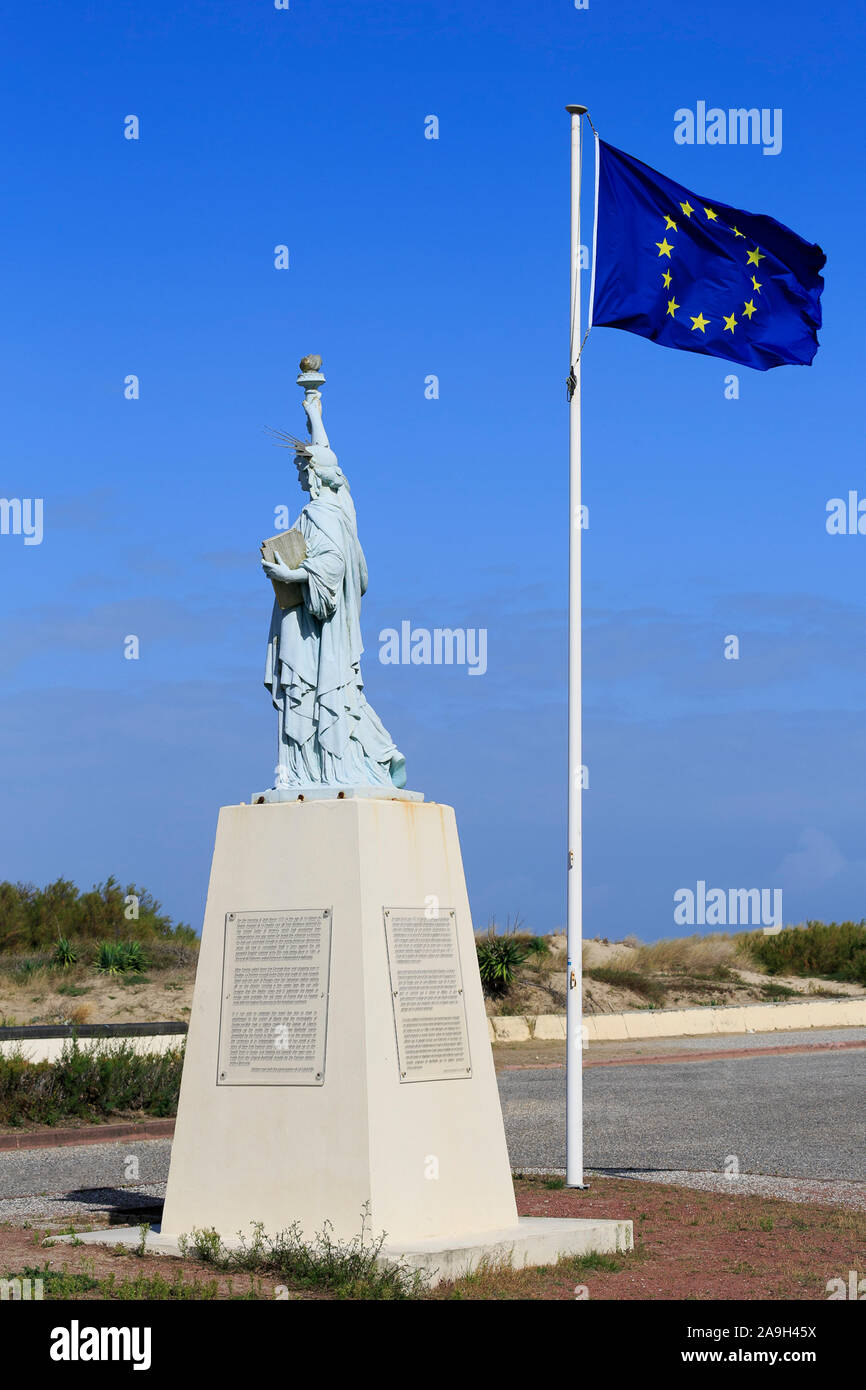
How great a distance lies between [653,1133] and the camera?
52.5ft

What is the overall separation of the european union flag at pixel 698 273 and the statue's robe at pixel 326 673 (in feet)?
13.1

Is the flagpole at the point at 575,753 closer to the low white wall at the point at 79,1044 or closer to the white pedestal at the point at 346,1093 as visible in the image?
the white pedestal at the point at 346,1093

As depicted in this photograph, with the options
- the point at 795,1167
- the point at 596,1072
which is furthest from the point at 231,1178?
the point at 596,1072

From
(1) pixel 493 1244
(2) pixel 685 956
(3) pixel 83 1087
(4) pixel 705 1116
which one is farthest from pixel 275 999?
(2) pixel 685 956

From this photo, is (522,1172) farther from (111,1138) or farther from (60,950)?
(60,950)

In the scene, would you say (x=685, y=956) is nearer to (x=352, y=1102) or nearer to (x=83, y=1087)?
(x=83, y=1087)

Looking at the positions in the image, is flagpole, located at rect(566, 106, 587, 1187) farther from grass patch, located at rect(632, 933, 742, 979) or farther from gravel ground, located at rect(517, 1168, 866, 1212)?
grass patch, located at rect(632, 933, 742, 979)

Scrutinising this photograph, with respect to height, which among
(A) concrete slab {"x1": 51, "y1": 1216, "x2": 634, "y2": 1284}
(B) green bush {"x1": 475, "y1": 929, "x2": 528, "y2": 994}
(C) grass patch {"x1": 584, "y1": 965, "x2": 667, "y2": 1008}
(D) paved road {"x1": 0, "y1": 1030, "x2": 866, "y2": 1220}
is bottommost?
(D) paved road {"x1": 0, "y1": 1030, "x2": 866, "y2": 1220}

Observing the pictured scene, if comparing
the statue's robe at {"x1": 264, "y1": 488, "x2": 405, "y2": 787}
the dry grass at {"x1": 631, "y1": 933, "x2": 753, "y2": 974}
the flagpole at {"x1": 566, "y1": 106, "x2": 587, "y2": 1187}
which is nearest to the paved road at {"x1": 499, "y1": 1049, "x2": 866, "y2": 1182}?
the flagpole at {"x1": 566, "y1": 106, "x2": 587, "y2": 1187}

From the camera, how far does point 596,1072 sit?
73.8 ft

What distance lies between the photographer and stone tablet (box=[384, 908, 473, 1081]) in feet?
29.0

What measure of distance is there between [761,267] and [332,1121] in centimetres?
861

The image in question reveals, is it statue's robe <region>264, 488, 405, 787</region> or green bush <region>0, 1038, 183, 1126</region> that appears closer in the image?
statue's robe <region>264, 488, 405, 787</region>

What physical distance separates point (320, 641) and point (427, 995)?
2352mm
